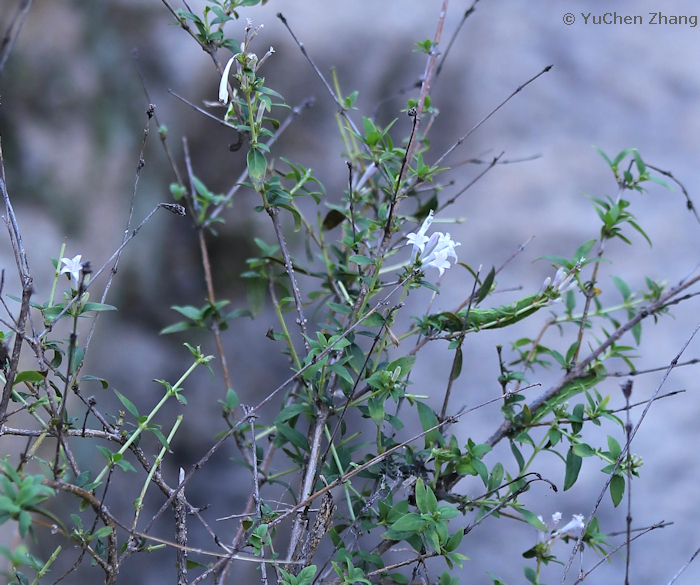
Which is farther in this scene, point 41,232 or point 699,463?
point 41,232

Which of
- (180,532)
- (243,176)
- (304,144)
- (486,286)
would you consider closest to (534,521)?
(486,286)

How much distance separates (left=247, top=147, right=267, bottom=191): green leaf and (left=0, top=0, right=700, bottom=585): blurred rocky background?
2.42 ft

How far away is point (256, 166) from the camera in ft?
2.41

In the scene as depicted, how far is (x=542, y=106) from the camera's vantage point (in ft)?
4.78

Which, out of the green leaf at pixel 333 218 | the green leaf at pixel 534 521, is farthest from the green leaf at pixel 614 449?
the green leaf at pixel 333 218

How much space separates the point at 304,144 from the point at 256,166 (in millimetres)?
814

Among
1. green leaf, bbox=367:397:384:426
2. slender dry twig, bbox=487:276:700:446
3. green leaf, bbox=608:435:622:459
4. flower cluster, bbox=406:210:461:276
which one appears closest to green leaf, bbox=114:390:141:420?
green leaf, bbox=367:397:384:426

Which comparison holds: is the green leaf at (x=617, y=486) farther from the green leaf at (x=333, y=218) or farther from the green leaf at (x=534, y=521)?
the green leaf at (x=333, y=218)

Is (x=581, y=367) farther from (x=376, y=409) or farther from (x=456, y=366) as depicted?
(x=376, y=409)

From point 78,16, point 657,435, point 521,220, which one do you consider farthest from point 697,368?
point 78,16

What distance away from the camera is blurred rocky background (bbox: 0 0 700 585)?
4.68 ft

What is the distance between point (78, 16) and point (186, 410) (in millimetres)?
1131

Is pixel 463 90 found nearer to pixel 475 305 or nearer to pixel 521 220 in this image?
pixel 521 220

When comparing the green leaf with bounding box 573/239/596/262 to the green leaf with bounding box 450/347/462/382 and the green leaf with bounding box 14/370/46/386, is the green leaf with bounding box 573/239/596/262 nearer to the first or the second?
the green leaf with bounding box 450/347/462/382
